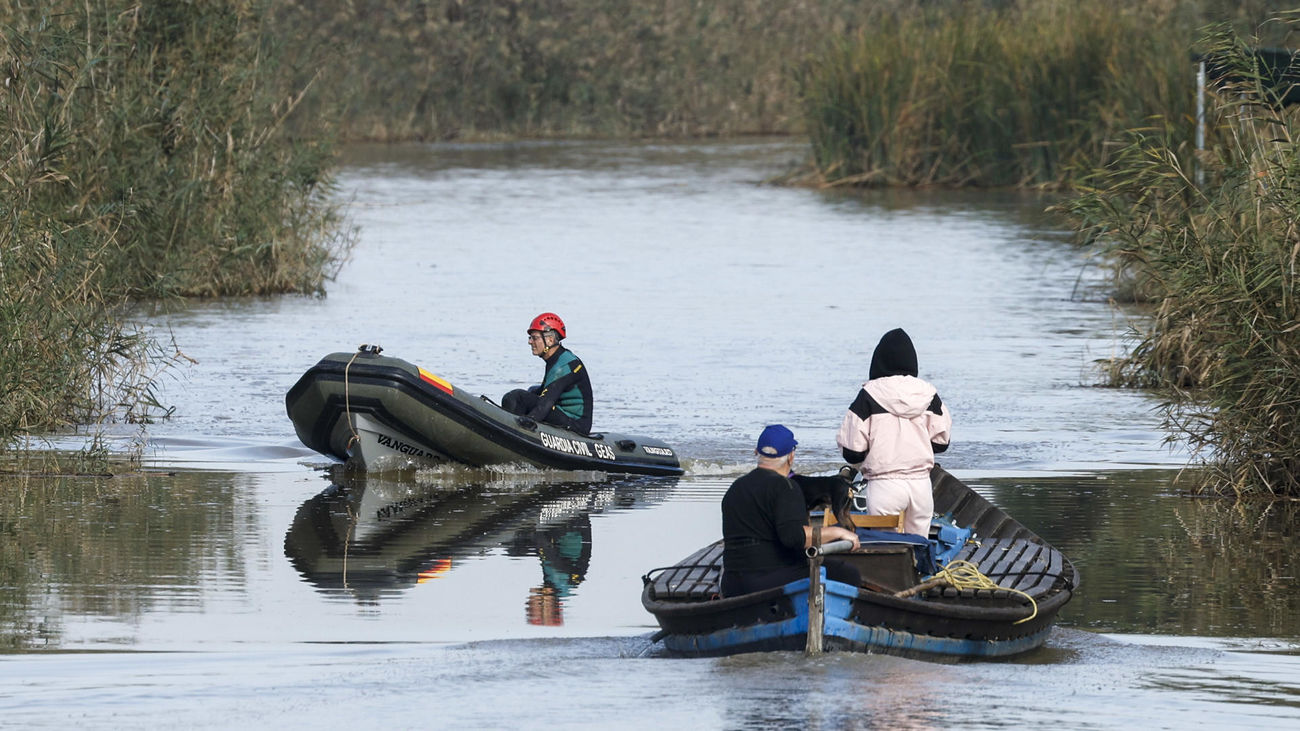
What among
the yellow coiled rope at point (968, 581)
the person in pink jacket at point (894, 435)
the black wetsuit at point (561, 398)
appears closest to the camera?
the yellow coiled rope at point (968, 581)

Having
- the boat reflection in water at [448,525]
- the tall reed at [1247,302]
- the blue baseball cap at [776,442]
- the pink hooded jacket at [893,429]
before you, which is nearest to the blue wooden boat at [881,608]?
the pink hooded jacket at [893,429]

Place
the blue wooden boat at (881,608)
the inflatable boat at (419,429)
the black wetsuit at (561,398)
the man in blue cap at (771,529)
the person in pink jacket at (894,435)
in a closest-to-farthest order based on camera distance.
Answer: the blue wooden boat at (881,608) → the man in blue cap at (771,529) → the person in pink jacket at (894,435) → the inflatable boat at (419,429) → the black wetsuit at (561,398)

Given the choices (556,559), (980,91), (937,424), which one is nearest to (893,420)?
(937,424)

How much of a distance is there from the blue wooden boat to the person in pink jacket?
0.86ft

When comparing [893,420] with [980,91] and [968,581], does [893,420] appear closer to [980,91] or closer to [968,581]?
[968,581]

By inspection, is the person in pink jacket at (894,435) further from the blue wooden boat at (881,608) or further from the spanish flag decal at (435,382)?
the spanish flag decal at (435,382)

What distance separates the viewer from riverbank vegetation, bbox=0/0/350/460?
16.3 meters

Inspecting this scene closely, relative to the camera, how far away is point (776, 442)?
9281 millimetres

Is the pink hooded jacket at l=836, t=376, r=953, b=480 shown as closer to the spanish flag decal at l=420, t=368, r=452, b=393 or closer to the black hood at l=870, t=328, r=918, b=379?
the black hood at l=870, t=328, r=918, b=379

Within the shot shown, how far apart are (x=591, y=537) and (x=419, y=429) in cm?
246

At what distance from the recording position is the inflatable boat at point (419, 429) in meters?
15.1

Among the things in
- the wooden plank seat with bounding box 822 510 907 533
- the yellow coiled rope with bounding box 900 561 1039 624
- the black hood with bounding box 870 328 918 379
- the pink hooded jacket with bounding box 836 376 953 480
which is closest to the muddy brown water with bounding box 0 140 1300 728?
the yellow coiled rope with bounding box 900 561 1039 624

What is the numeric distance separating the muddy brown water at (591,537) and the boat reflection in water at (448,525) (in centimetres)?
4

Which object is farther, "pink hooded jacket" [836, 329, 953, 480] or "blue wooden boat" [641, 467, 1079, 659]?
"pink hooded jacket" [836, 329, 953, 480]
